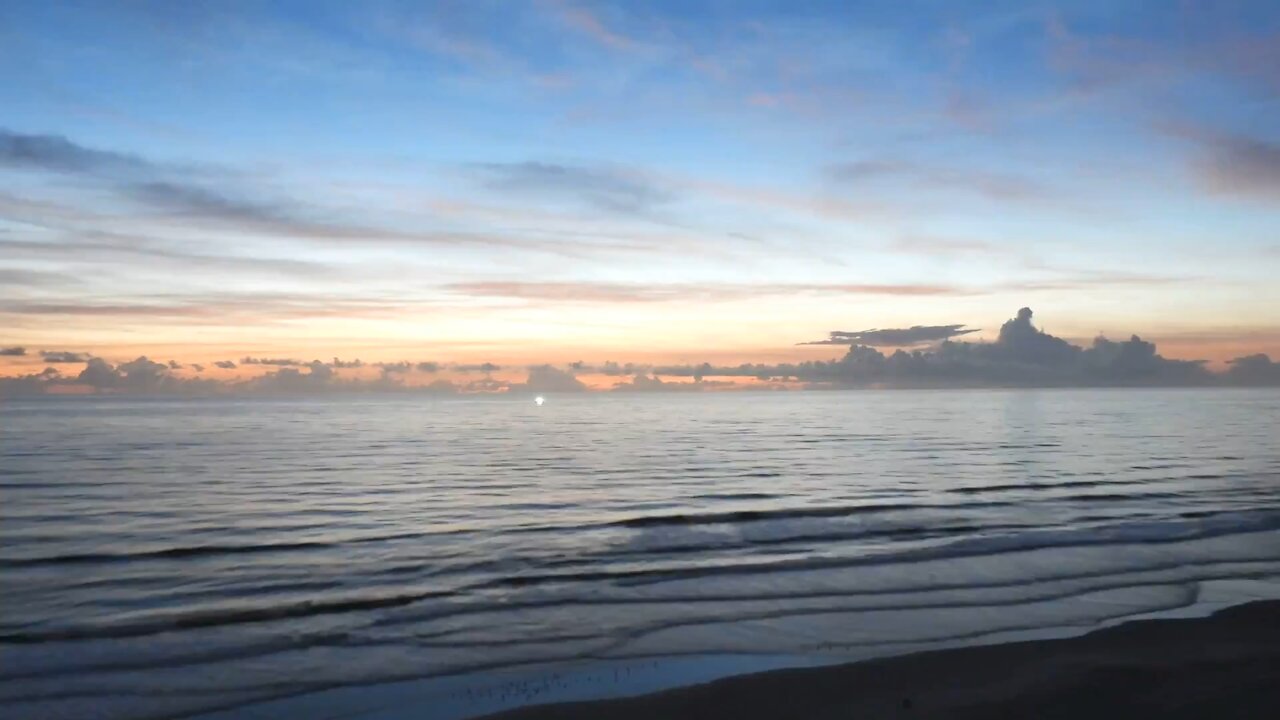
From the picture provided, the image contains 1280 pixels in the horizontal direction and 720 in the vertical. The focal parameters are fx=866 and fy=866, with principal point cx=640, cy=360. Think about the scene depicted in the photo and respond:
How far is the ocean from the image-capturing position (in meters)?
12.8

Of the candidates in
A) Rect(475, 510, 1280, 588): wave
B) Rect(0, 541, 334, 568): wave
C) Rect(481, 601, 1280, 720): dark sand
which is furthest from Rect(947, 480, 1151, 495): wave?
Rect(0, 541, 334, 568): wave

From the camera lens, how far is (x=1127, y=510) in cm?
2927

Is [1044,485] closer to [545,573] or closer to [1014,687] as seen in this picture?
[545,573]

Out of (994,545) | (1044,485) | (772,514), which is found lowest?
(772,514)

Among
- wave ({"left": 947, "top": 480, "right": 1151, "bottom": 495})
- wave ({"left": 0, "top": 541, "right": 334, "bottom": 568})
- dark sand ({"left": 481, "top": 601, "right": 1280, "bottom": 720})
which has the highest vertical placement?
dark sand ({"left": 481, "top": 601, "right": 1280, "bottom": 720})

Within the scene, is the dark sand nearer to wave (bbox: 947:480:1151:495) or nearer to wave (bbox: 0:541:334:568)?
wave (bbox: 0:541:334:568)

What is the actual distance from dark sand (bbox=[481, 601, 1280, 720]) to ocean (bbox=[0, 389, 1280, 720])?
1.33 meters

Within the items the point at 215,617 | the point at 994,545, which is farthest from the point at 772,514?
the point at 215,617

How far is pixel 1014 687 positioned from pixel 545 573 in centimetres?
1131

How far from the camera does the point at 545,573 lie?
1964 cm

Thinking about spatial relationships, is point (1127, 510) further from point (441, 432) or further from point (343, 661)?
point (441, 432)

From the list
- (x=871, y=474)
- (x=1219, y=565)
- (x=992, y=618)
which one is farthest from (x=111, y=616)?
(x=871, y=474)

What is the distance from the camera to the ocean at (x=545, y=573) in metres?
12.8

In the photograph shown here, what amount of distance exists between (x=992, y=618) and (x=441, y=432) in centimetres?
7830
